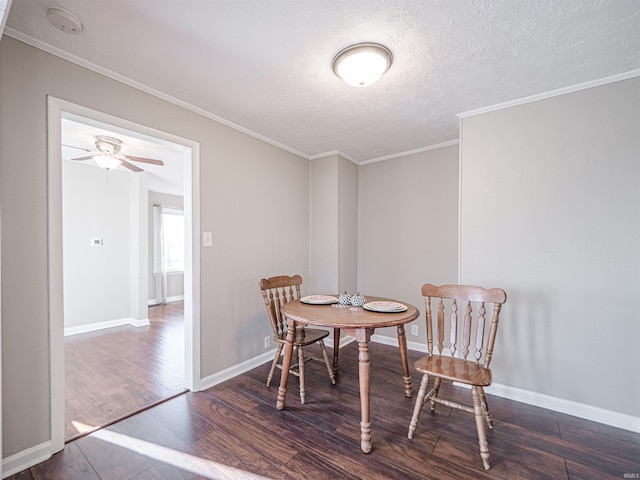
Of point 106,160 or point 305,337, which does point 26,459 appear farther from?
point 106,160

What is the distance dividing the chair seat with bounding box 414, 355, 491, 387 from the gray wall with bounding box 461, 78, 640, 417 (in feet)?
2.39

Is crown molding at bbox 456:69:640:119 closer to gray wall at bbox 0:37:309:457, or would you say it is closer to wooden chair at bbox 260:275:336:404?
gray wall at bbox 0:37:309:457

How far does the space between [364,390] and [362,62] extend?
1953 mm

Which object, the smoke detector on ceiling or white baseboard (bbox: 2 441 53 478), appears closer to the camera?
the smoke detector on ceiling

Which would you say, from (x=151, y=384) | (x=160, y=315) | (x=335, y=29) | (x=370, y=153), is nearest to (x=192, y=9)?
(x=335, y=29)

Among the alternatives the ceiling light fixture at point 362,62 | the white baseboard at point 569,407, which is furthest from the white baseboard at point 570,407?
the ceiling light fixture at point 362,62

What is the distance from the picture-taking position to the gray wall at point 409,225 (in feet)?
10.4

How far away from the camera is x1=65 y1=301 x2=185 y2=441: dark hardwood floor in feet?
6.81

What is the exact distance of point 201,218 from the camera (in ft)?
7.93

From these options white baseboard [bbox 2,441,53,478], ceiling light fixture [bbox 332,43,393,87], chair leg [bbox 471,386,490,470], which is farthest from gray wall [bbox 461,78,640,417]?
white baseboard [bbox 2,441,53,478]

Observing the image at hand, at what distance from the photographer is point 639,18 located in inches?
56.3

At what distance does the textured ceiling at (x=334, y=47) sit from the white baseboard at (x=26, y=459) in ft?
7.38

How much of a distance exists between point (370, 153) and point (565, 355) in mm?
2658

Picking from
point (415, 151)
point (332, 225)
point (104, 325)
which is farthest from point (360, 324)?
point (104, 325)
